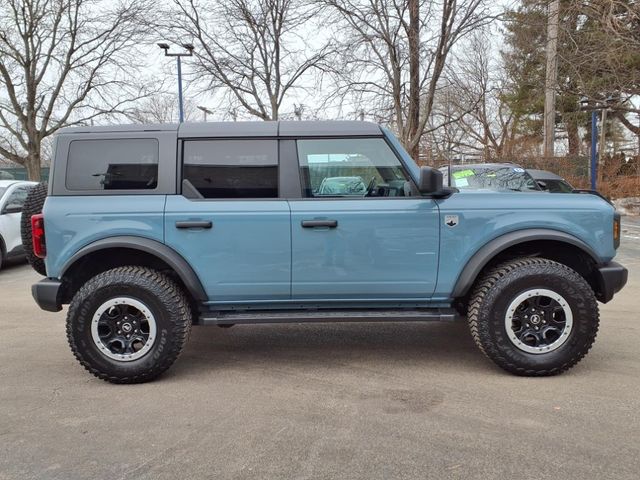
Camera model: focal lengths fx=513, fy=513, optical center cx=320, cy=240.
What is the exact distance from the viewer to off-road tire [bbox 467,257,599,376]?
3762 mm

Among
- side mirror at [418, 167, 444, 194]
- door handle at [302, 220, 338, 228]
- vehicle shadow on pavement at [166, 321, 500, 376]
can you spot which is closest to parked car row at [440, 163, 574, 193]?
vehicle shadow on pavement at [166, 321, 500, 376]

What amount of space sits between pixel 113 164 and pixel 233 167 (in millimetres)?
909

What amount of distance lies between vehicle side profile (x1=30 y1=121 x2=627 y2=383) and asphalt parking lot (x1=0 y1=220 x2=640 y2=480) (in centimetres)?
35

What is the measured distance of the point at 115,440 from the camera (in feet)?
9.99

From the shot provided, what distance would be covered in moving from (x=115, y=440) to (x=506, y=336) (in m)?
2.75

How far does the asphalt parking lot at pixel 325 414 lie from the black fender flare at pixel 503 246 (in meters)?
0.77

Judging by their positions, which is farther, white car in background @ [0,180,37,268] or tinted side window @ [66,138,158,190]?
white car in background @ [0,180,37,268]

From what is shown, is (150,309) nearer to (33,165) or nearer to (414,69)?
(414,69)

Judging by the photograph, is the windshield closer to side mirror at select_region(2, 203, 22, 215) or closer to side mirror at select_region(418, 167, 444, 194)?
side mirror at select_region(418, 167, 444, 194)

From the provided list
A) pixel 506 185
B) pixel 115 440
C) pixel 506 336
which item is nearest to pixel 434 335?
pixel 506 336

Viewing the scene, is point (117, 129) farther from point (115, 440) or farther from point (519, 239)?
point (519, 239)

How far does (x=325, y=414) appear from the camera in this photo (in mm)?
3322

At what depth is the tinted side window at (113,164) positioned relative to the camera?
388cm

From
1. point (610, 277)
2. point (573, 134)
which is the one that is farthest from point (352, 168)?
point (573, 134)
